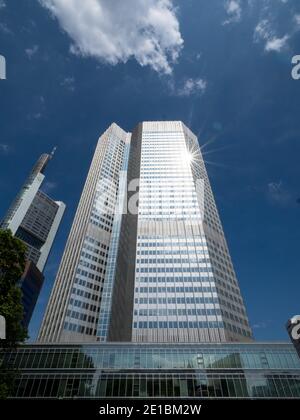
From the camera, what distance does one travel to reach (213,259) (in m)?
91.9

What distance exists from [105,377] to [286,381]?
94.4ft

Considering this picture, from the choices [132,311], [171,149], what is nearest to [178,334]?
[132,311]

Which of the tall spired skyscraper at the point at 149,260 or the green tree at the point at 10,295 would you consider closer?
the green tree at the point at 10,295

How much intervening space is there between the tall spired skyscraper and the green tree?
2097 inches

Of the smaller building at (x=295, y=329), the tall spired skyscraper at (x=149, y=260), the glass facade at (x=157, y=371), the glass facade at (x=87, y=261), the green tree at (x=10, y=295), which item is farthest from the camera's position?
the glass facade at (x=87, y=261)

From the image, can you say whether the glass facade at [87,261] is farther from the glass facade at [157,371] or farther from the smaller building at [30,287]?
the smaller building at [30,287]

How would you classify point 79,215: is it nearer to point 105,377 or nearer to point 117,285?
point 117,285

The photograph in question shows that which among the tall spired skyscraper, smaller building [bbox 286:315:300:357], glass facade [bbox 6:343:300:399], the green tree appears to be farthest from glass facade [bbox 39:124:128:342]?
smaller building [bbox 286:315:300:357]

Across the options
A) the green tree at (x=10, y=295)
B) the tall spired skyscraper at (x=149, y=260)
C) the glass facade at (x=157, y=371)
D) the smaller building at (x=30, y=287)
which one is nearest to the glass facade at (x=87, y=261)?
the tall spired skyscraper at (x=149, y=260)

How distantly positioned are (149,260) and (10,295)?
223ft

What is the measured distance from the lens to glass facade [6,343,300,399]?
137ft

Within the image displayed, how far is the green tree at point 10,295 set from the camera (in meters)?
22.5

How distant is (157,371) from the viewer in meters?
44.2

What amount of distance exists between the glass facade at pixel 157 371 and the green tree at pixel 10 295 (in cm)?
2243
